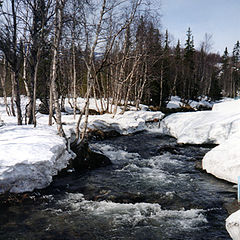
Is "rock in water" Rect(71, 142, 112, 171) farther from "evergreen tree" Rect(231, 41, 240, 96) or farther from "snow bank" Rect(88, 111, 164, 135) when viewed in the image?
"evergreen tree" Rect(231, 41, 240, 96)

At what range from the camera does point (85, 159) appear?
8641 mm

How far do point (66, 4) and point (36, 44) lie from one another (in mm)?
2643

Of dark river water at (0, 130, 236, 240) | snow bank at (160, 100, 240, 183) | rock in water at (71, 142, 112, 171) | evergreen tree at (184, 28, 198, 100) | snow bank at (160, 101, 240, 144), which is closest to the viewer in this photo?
dark river water at (0, 130, 236, 240)

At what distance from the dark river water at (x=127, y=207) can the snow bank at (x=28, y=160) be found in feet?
1.31

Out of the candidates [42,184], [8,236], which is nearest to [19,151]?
[42,184]

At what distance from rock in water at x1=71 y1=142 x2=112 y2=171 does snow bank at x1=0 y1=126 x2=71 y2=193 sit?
0.64 m

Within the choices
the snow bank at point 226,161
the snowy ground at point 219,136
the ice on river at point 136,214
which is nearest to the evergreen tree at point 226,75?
the snowy ground at point 219,136

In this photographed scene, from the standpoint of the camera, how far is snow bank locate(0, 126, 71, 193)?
18.3 feet

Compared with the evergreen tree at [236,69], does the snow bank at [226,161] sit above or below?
below

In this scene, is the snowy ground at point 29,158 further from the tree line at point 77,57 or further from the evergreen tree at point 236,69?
Answer: the evergreen tree at point 236,69

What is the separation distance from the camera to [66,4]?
8.68 m

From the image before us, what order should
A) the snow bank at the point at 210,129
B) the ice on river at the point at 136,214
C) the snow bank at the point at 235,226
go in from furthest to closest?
the snow bank at the point at 210,129, the ice on river at the point at 136,214, the snow bank at the point at 235,226

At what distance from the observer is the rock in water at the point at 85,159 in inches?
331

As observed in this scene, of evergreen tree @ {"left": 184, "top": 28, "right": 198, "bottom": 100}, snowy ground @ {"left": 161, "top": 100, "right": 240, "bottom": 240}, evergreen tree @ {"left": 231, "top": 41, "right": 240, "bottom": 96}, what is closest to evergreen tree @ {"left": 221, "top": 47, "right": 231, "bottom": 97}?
evergreen tree @ {"left": 231, "top": 41, "right": 240, "bottom": 96}
